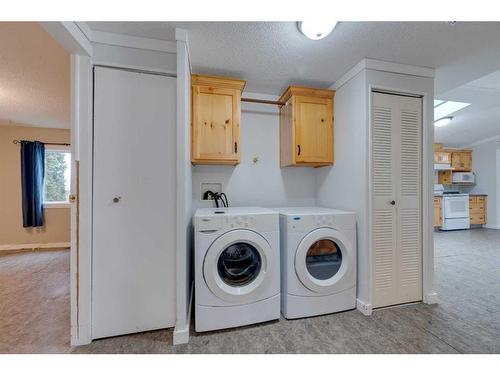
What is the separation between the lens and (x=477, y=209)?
218 inches

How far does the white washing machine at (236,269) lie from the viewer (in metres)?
1.55

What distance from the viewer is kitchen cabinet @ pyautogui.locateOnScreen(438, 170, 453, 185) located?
226 inches

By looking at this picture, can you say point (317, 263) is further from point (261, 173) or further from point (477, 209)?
point (477, 209)

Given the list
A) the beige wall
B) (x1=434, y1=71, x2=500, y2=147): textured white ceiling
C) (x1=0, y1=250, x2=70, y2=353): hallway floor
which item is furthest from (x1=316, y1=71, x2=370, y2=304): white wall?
the beige wall

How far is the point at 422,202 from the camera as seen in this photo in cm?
196

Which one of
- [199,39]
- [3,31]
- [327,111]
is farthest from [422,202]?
[3,31]

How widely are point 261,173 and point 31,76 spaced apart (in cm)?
256

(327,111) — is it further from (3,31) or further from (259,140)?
(3,31)

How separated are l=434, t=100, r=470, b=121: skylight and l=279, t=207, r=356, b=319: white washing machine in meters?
3.50

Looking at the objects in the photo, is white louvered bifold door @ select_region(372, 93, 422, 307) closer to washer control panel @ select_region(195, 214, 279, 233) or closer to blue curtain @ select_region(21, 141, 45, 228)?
washer control panel @ select_region(195, 214, 279, 233)

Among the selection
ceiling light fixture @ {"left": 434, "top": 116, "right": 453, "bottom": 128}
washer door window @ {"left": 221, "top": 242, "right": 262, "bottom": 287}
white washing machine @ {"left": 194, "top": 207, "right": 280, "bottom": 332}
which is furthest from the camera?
ceiling light fixture @ {"left": 434, "top": 116, "right": 453, "bottom": 128}

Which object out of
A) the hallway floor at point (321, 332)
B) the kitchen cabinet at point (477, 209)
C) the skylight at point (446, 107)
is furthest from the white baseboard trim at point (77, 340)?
the kitchen cabinet at point (477, 209)

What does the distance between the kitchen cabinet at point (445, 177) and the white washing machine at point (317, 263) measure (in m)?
5.83

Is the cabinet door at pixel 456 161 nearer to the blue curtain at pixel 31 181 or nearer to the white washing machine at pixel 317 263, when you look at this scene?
the white washing machine at pixel 317 263
